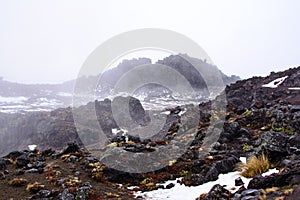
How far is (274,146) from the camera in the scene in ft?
45.4

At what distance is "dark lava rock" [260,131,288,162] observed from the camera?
44.3 ft

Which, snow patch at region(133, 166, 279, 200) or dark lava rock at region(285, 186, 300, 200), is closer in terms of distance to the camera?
dark lava rock at region(285, 186, 300, 200)

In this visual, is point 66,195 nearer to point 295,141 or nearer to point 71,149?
point 71,149

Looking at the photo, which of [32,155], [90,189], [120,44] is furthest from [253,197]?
[120,44]

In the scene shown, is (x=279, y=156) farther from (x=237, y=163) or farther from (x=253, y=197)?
(x=253, y=197)

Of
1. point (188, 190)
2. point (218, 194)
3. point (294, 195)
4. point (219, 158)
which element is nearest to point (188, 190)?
point (188, 190)

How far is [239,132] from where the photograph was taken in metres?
23.5

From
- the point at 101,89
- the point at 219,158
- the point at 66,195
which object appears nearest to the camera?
the point at 66,195

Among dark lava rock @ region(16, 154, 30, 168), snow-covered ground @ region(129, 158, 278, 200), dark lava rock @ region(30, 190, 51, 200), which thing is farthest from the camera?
dark lava rock @ region(16, 154, 30, 168)

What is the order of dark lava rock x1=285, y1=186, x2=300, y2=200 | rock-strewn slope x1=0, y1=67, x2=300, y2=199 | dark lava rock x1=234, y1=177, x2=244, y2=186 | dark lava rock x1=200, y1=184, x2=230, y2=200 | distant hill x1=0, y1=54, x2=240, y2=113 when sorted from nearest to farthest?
dark lava rock x1=285, y1=186, x2=300, y2=200, rock-strewn slope x1=0, y1=67, x2=300, y2=199, dark lava rock x1=200, y1=184, x2=230, y2=200, dark lava rock x1=234, y1=177, x2=244, y2=186, distant hill x1=0, y1=54, x2=240, y2=113

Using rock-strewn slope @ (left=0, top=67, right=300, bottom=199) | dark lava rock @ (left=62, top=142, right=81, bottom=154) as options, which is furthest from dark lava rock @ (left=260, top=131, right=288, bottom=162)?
dark lava rock @ (left=62, top=142, right=81, bottom=154)

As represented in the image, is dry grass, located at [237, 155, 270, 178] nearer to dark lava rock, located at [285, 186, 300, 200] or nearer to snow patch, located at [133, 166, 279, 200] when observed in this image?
snow patch, located at [133, 166, 279, 200]

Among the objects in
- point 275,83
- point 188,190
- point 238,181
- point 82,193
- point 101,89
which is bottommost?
point 188,190

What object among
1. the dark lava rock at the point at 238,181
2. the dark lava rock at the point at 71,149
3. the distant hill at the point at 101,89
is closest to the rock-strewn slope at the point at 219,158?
the dark lava rock at the point at 71,149
